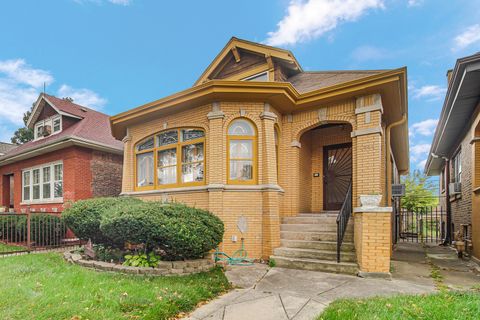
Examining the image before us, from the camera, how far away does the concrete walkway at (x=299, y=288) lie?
366 centimetres

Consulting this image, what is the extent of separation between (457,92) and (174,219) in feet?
23.2

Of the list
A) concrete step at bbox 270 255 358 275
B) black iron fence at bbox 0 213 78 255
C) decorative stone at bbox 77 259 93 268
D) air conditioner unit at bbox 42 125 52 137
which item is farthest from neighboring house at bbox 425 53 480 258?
air conditioner unit at bbox 42 125 52 137

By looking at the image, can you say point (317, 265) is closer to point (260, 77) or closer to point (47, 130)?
point (260, 77)

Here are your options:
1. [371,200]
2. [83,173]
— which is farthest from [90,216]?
[371,200]

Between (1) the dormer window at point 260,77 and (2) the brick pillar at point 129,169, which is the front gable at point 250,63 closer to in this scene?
(1) the dormer window at point 260,77

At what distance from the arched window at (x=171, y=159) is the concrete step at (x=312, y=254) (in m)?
2.70

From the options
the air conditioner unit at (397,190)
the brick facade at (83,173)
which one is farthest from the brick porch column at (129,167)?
the air conditioner unit at (397,190)

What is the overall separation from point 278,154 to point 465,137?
19.9ft

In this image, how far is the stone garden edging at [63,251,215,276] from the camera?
514 centimetres

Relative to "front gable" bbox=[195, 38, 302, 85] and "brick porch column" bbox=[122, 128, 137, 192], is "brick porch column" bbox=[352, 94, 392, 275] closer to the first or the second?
"front gable" bbox=[195, 38, 302, 85]

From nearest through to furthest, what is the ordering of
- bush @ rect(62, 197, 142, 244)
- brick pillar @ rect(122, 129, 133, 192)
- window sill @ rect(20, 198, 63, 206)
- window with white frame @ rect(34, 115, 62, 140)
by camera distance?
1. bush @ rect(62, 197, 142, 244)
2. brick pillar @ rect(122, 129, 133, 192)
3. window sill @ rect(20, 198, 63, 206)
4. window with white frame @ rect(34, 115, 62, 140)

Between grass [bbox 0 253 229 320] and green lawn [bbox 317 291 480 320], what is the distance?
1901 millimetres

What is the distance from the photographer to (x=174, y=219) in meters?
5.30

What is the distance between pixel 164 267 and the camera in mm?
5262
